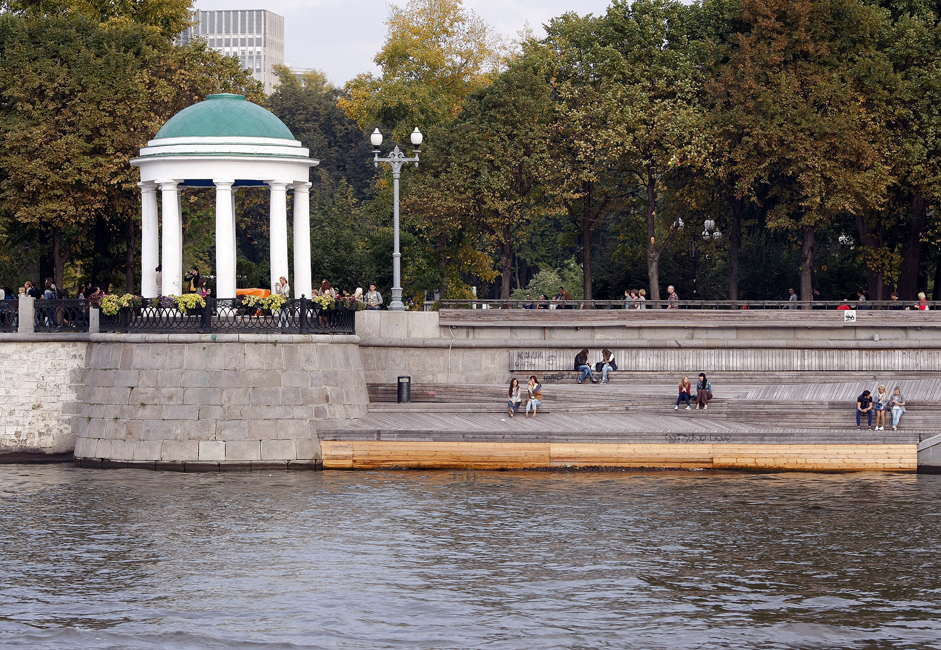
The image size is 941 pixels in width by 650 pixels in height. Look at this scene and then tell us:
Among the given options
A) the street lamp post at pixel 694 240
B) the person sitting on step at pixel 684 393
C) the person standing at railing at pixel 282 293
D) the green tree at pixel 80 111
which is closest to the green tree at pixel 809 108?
the street lamp post at pixel 694 240

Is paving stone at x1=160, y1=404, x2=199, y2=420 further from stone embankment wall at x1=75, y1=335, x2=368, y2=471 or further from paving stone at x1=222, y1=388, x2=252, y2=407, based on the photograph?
paving stone at x1=222, y1=388, x2=252, y2=407

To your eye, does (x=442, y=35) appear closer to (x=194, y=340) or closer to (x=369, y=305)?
(x=369, y=305)

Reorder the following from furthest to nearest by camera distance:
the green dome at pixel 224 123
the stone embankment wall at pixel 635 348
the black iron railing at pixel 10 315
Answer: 1. the stone embankment wall at pixel 635 348
2. the green dome at pixel 224 123
3. the black iron railing at pixel 10 315

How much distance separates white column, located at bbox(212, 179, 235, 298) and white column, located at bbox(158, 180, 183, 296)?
1.20 m

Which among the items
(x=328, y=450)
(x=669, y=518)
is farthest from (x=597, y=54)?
(x=669, y=518)

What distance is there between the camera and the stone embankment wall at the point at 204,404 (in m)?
30.7

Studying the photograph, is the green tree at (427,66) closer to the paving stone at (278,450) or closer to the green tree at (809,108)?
the green tree at (809,108)

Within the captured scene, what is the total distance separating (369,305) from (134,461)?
9095 mm

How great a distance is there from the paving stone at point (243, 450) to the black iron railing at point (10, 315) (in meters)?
6.61

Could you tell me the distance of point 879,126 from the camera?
142ft

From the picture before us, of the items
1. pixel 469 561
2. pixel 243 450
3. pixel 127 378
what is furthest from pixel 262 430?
pixel 469 561

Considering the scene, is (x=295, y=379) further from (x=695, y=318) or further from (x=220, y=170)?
(x=695, y=318)

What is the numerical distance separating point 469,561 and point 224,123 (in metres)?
16.1

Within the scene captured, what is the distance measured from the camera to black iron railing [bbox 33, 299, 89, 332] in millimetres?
33031
